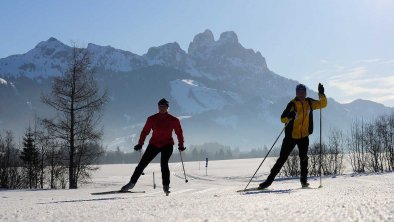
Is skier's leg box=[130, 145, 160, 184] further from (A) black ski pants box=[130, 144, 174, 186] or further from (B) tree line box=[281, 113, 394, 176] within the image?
(B) tree line box=[281, 113, 394, 176]

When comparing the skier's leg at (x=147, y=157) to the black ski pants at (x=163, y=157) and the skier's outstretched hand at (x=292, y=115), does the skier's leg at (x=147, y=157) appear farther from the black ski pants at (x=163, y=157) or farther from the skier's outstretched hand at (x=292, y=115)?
the skier's outstretched hand at (x=292, y=115)

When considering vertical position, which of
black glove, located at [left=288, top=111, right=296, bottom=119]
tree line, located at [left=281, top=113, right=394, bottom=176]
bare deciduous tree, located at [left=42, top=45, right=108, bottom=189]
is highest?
bare deciduous tree, located at [left=42, top=45, right=108, bottom=189]

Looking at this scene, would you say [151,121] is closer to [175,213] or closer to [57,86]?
[175,213]

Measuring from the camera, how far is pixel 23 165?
4850cm

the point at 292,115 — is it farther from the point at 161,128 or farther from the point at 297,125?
the point at 161,128

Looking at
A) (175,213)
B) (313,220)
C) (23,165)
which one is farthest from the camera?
(23,165)

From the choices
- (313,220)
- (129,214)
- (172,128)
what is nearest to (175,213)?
(129,214)

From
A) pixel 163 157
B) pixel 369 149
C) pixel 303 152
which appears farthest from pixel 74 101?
pixel 369 149

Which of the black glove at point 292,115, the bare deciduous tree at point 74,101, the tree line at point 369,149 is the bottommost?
the tree line at point 369,149

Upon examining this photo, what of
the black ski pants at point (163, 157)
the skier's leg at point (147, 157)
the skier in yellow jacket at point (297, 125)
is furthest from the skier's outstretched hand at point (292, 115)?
the skier's leg at point (147, 157)

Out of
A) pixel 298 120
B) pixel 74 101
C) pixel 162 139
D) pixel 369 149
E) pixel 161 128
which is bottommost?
pixel 369 149

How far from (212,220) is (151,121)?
5248mm

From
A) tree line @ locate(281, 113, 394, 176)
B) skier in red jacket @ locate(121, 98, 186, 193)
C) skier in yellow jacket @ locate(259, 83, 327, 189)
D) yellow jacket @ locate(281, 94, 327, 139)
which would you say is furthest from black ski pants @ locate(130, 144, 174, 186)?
tree line @ locate(281, 113, 394, 176)

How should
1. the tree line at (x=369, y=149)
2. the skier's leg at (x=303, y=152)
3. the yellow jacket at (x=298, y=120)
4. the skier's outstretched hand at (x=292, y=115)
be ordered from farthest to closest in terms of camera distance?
1. the tree line at (x=369, y=149)
2. the skier's leg at (x=303, y=152)
3. the yellow jacket at (x=298, y=120)
4. the skier's outstretched hand at (x=292, y=115)
